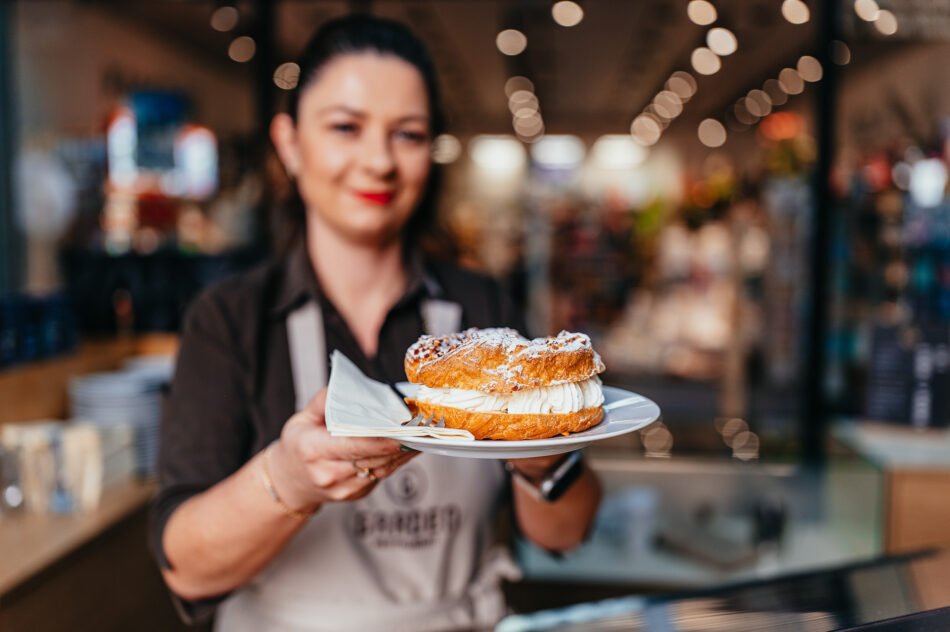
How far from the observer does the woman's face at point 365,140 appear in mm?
1244

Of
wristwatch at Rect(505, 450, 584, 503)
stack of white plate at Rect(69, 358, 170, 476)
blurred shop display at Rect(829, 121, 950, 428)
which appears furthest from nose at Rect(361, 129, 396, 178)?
blurred shop display at Rect(829, 121, 950, 428)

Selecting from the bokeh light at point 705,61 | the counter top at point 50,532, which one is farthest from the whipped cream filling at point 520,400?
the bokeh light at point 705,61

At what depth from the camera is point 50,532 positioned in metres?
1.99

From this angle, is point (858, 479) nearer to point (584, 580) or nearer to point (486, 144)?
point (584, 580)

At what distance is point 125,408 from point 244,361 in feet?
4.98

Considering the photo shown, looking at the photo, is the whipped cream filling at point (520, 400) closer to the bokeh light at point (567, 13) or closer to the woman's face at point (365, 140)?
the woman's face at point (365, 140)

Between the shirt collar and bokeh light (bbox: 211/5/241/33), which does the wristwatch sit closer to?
the shirt collar

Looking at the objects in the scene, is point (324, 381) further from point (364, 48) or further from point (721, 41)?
point (721, 41)

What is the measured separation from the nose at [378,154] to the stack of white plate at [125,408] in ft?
5.55

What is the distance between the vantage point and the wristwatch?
1.13 meters

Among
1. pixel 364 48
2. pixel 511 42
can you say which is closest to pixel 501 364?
pixel 364 48

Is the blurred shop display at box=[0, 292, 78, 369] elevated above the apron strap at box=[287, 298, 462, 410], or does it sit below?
below

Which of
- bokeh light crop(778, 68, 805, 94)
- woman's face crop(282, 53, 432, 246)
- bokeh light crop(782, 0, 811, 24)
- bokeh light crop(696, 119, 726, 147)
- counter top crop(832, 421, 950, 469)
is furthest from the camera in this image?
bokeh light crop(696, 119, 726, 147)

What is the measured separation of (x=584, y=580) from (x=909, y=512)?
1.12m
